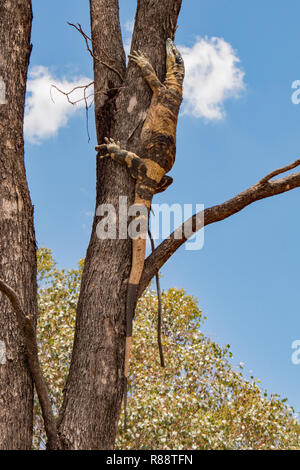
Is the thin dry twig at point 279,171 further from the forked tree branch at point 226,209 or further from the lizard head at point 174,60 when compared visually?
the lizard head at point 174,60

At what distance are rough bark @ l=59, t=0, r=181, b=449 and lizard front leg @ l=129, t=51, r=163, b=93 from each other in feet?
0.18

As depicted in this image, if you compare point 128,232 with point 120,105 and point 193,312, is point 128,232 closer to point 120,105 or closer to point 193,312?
point 120,105

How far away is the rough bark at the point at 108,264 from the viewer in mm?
3021

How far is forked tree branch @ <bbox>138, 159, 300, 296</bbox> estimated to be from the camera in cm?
370

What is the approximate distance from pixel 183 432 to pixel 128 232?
563cm

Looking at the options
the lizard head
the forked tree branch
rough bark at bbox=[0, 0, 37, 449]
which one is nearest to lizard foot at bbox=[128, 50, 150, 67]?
the lizard head

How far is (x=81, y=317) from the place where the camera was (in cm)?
326

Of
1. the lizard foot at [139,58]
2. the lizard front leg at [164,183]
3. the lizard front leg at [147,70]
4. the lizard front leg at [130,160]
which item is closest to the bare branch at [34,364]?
the lizard front leg at [130,160]

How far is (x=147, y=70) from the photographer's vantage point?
3930mm

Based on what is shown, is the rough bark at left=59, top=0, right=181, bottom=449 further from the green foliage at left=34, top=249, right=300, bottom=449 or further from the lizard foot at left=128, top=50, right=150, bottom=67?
the green foliage at left=34, top=249, right=300, bottom=449

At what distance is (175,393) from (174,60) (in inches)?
228

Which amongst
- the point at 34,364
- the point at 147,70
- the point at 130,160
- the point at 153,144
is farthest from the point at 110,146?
the point at 34,364

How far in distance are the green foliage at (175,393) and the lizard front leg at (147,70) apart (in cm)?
550

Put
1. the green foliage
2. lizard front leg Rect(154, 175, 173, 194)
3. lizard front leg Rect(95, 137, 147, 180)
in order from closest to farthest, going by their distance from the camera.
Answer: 1. lizard front leg Rect(95, 137, 147, 180)
2. lizard front leg Rect(154, 175, 173, 194)
3. the green foliage
